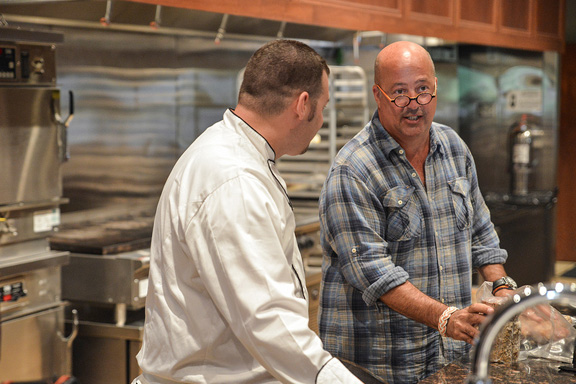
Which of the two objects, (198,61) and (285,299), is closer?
(285,299)

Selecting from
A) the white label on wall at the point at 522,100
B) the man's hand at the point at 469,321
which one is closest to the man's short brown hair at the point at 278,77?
the man's hand at the point at 469,321

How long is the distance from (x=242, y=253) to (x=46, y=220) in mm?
1714

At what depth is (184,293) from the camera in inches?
56.2

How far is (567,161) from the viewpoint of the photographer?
8.05 meters

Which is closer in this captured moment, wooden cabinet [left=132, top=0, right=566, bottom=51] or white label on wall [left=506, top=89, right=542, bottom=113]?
wooden cabinet [left=132, top=0, right=566, bottom=51]

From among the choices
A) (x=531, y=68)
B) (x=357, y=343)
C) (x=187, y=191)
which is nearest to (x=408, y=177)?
(x=357, y=343)

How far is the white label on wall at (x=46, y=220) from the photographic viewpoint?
109 inches

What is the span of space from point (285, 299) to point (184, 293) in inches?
8.9

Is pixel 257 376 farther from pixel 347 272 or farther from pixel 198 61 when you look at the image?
pixel 198 61

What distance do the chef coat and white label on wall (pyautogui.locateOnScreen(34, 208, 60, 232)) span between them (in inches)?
54.9

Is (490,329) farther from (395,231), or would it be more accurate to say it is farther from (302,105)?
(395,231)

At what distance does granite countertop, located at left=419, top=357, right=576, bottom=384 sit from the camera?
5.31ft

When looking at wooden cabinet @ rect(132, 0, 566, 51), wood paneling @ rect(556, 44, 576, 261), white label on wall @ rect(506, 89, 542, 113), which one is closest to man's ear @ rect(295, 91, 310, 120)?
wooden cabinet @ rect(132, 0, 566, 51)

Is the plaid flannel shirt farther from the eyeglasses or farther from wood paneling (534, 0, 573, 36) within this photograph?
wood paneling (534, 0, 573, 36)
